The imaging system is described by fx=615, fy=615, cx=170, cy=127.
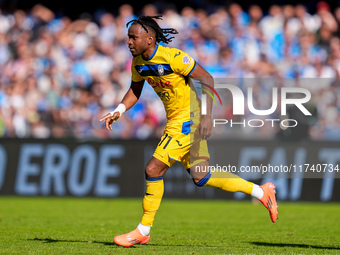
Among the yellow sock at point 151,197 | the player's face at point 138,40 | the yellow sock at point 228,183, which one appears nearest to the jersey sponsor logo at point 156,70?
the player's face at point 138,40

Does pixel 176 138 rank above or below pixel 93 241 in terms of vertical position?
above

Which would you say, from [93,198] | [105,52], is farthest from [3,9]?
[93,198]

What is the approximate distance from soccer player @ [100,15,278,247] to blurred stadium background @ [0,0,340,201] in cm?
618

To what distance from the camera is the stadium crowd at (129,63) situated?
1393 centimetres

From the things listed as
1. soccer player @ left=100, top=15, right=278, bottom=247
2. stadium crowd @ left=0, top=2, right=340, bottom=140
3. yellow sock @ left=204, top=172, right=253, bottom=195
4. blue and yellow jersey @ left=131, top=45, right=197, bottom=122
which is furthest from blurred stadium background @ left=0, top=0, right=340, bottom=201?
blue and yellow jersey @ left=131, top=45, right=197, bottom=122

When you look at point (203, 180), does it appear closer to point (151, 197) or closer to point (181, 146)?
point (181, 146)

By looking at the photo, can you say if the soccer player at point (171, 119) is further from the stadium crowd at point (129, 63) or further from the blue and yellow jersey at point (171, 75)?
the stadium crowd at point (129, 63)

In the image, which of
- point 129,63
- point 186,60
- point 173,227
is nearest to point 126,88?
point 129,63

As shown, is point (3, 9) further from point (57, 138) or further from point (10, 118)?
point (57, 138)

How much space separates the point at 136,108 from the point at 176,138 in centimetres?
767

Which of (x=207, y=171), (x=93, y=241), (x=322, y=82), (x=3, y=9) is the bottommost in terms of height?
(x=93, y=241)

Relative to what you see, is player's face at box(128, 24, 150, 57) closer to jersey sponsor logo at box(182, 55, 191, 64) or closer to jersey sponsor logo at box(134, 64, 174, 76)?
jersey sponsor logo at box(134, 64, 174, 76)

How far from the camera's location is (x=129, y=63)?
52.8ft

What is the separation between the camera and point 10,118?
14.9 metres
